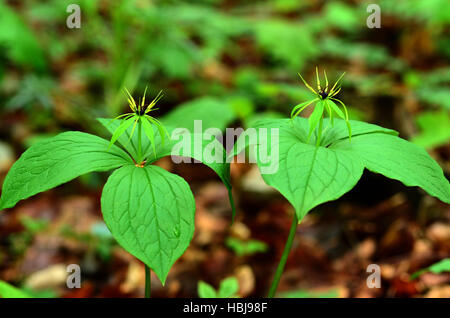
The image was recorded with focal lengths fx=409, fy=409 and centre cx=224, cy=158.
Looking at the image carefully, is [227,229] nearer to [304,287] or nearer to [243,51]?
[304,287]

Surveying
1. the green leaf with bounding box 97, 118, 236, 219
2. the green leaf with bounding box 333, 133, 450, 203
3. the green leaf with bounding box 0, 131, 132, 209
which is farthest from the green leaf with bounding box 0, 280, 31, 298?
the green leaf with bounding box 333, 133, 450, 203

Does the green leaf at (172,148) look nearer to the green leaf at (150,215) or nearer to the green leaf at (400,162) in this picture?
the green leaf at (150,215)

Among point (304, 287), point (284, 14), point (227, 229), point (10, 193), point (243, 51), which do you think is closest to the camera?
point (10, 193)

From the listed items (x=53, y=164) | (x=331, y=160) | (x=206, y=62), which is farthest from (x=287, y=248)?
(x=206, y=62)

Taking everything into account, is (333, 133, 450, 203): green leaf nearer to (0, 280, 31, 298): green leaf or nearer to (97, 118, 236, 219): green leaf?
(97, 118, 236, 219): green leaf

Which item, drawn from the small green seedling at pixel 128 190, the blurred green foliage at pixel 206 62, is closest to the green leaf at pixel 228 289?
the small green seedling at pixel 128 190

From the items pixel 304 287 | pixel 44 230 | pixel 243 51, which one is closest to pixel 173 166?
pixel 44 230
